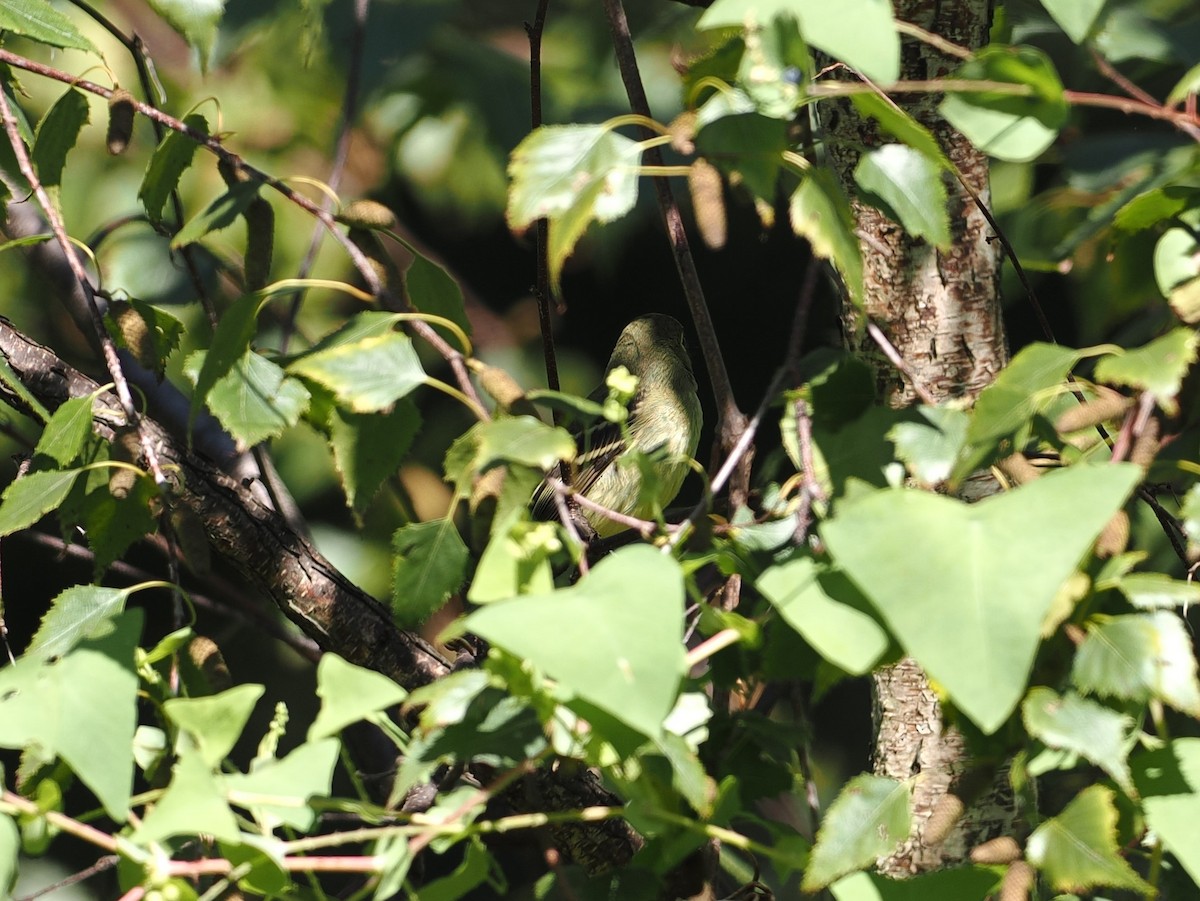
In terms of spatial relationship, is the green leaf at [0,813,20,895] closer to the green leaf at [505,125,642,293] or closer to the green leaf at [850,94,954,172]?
Result: the green leaf at [505,125,642,293]

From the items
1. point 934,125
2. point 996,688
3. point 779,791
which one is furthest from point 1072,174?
point 996,688

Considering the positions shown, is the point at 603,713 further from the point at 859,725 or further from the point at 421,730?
the point at 859,725

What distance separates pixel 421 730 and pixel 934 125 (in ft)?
2.41

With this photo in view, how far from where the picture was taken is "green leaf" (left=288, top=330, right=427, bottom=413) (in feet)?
2.69

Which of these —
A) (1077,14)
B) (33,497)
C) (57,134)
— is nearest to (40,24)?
(57,134)

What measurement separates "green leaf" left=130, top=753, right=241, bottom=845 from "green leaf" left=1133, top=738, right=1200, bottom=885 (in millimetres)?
508

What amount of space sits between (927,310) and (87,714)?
82cm

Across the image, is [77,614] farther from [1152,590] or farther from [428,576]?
[1152,590]

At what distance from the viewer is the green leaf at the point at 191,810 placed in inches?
26.0

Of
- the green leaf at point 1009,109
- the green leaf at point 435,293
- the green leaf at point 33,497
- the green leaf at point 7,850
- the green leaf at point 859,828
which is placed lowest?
the green leaf at point 859,828

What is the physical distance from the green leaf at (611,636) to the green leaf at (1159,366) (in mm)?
274

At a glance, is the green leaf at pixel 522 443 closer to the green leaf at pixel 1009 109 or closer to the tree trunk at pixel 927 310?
the green leaf at pixel 1009 109

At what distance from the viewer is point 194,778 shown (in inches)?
27.3

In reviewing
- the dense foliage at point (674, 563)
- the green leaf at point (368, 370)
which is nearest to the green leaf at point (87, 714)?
the dense foliage at point (674, 563)
